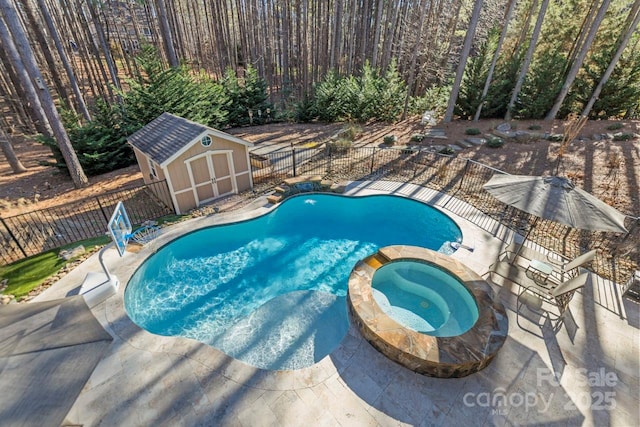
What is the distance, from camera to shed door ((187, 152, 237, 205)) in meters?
10.1

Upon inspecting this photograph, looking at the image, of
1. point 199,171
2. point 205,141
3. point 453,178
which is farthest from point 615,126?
point 199,171

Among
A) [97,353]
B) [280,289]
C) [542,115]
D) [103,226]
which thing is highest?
[542,115]

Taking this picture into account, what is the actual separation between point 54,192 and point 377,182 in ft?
46.6

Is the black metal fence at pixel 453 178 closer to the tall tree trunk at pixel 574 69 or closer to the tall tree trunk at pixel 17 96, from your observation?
the tall tree trunk at pixel 574 69

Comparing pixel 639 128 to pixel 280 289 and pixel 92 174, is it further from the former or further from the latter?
pixel 92 174

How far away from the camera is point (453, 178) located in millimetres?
12320

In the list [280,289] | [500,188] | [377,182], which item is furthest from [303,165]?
[500,188]

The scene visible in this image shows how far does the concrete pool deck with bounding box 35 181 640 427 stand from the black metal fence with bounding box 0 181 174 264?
4.00 metres

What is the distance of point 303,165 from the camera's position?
13.9 meters

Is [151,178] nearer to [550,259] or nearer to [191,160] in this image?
[191,160]

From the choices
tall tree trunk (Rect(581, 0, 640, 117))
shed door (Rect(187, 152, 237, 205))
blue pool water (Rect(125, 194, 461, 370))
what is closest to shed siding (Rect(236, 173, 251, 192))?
shed door (Rect(187, 152, 237, 205))

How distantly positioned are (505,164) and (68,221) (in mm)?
17979

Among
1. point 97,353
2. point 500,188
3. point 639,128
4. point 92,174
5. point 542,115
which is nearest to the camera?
point 97,353

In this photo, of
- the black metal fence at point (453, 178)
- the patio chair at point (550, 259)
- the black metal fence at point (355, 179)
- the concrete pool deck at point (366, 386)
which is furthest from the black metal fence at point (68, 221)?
the patio chair at point (550, 259)
